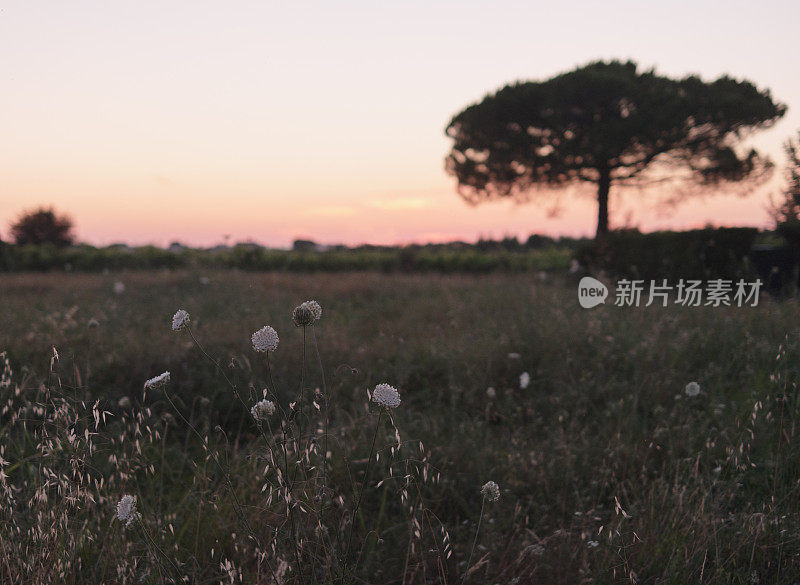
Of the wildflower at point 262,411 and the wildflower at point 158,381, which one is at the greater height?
the wildflower at point 158,381

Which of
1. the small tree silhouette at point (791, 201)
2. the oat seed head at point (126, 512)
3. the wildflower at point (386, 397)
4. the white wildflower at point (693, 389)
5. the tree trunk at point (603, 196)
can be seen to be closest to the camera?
the wildflower at point (386, 397)

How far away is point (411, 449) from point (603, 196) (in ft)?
66.0

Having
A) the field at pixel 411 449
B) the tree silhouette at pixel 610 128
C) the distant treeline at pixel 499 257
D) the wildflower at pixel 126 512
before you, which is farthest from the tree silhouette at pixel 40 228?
the wildflower at pixel 126 512

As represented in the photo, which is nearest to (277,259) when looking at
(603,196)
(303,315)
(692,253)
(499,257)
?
(499,257)

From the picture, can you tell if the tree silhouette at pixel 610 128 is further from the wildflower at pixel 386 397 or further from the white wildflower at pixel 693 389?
the wildflower at pixel 386 397

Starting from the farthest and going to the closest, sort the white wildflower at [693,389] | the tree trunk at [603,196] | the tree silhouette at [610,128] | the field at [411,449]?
the tree trunk at [603,196] → the tree silhouette at [610,128] → the white wildflower at [693,389] → the field at [411,449]

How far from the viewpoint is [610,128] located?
61.2 ft

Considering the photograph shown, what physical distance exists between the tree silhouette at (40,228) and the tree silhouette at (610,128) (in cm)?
1560

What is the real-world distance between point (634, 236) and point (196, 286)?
25.6 feet

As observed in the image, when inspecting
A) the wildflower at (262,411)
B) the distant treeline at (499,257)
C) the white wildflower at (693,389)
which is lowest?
the white wildflower at (693,389)

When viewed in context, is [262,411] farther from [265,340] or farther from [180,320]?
[180,320]

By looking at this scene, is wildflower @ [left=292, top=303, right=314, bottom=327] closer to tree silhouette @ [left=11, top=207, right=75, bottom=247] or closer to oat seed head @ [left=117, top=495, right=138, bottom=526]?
oat seed head @ [left=117, top=495, right=138, bottom=526]

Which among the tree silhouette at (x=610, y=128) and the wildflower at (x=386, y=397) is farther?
the tree silhouette at (x=610, y=128)

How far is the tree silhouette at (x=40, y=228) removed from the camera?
2098 centimetres
